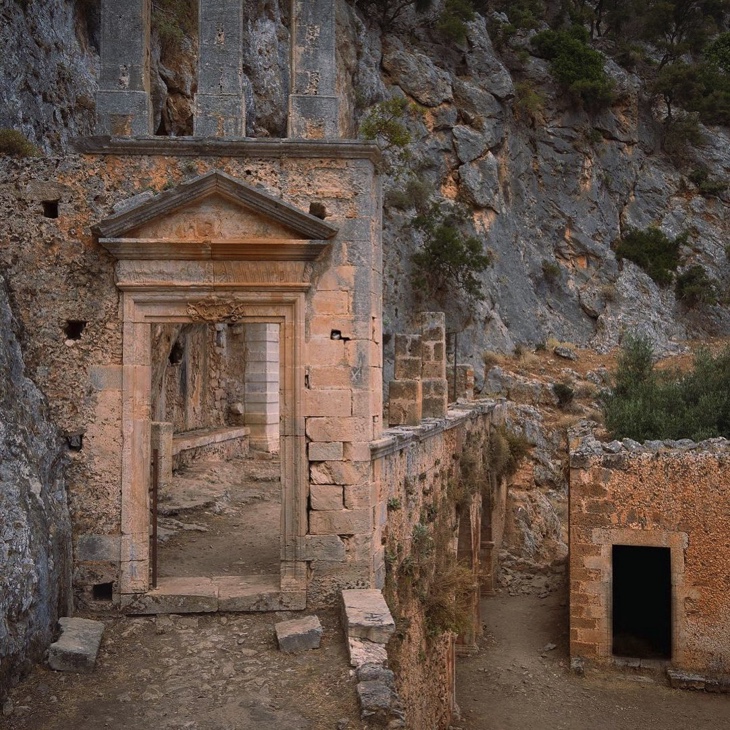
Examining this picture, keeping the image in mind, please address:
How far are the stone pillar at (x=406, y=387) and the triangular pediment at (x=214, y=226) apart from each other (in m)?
4.50

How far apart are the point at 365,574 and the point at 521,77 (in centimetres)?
3412

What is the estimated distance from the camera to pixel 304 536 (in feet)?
24.2

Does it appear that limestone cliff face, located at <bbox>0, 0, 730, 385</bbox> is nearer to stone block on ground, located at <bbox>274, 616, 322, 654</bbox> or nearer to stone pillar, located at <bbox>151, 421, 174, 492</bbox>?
stone pillar, located at <bbox>151, 421, 174, 492</bbox>

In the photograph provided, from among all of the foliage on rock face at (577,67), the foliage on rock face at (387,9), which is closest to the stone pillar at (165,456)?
the foliage on rock face at (387,9)

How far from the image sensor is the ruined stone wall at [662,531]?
11.4 m

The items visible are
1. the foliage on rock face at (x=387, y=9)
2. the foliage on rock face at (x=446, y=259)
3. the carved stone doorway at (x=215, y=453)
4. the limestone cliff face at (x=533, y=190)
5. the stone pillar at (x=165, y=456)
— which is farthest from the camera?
the foliage on rock face at (x=387, y=9)

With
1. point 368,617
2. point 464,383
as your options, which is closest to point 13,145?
point 368,617

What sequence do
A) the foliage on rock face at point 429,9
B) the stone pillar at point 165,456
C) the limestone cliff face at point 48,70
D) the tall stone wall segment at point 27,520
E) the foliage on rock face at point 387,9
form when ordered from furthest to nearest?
the foliage on rock face at point 429,9 → the foliage on rock face at point 387,9 → the limestone cliff face at point 48,70 → the stone pillar at point 165,456 → the tall stone wall segment at point 27,520

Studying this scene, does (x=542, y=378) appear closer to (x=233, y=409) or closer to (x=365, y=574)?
(x=233, y=409)

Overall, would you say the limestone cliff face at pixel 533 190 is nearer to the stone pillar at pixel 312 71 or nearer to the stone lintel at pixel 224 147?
the stone pillar at pixel 312 71

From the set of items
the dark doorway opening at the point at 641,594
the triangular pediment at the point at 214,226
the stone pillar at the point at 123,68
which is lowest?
the dark doorway opening at the point at 641,594

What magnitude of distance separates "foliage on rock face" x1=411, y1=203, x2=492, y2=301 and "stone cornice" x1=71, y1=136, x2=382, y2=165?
2141 centimetres

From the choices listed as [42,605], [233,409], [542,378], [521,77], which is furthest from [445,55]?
[42,605]

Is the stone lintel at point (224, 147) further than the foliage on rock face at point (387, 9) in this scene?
No
